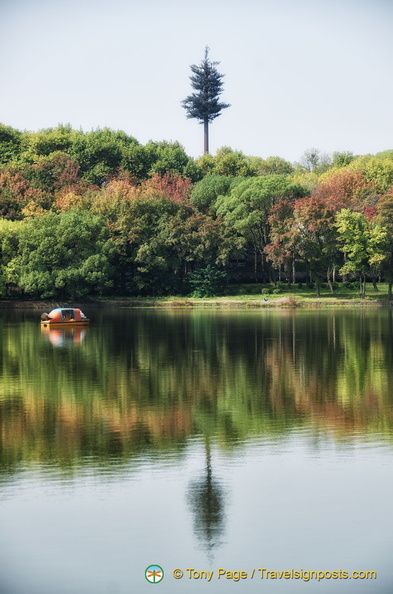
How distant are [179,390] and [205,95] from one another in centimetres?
10458

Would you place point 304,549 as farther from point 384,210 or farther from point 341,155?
point 341,155

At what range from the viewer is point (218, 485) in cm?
1184

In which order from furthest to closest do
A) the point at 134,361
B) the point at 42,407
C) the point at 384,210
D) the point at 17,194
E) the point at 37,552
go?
1. the point at 17,194
2. the point at 384,210
3. the point at 134,361
4. the point at 42,407
5. the point at 37,552

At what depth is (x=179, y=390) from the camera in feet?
67.8

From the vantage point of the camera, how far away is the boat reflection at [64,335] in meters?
35.9

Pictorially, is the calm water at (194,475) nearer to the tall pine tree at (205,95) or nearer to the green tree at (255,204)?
the green tree at (255,204)

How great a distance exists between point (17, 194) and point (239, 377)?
57778 millimetres

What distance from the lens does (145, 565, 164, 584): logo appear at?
8875mm

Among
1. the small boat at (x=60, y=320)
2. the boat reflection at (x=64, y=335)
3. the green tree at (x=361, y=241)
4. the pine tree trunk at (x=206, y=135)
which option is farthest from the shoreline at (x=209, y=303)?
the pine tree trunk at (x=206, y=135)

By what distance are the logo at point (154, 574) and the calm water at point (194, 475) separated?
79 mm

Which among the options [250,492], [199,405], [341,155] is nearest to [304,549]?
[250,492]

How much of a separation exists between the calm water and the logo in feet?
0.26

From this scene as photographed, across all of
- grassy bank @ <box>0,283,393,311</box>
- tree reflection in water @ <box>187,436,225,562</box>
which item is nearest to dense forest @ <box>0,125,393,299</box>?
grassy bank @ <box>0,283,393,311</box>

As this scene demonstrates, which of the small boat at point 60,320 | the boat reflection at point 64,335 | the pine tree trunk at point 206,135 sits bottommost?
the boat reflection at point 64,335
